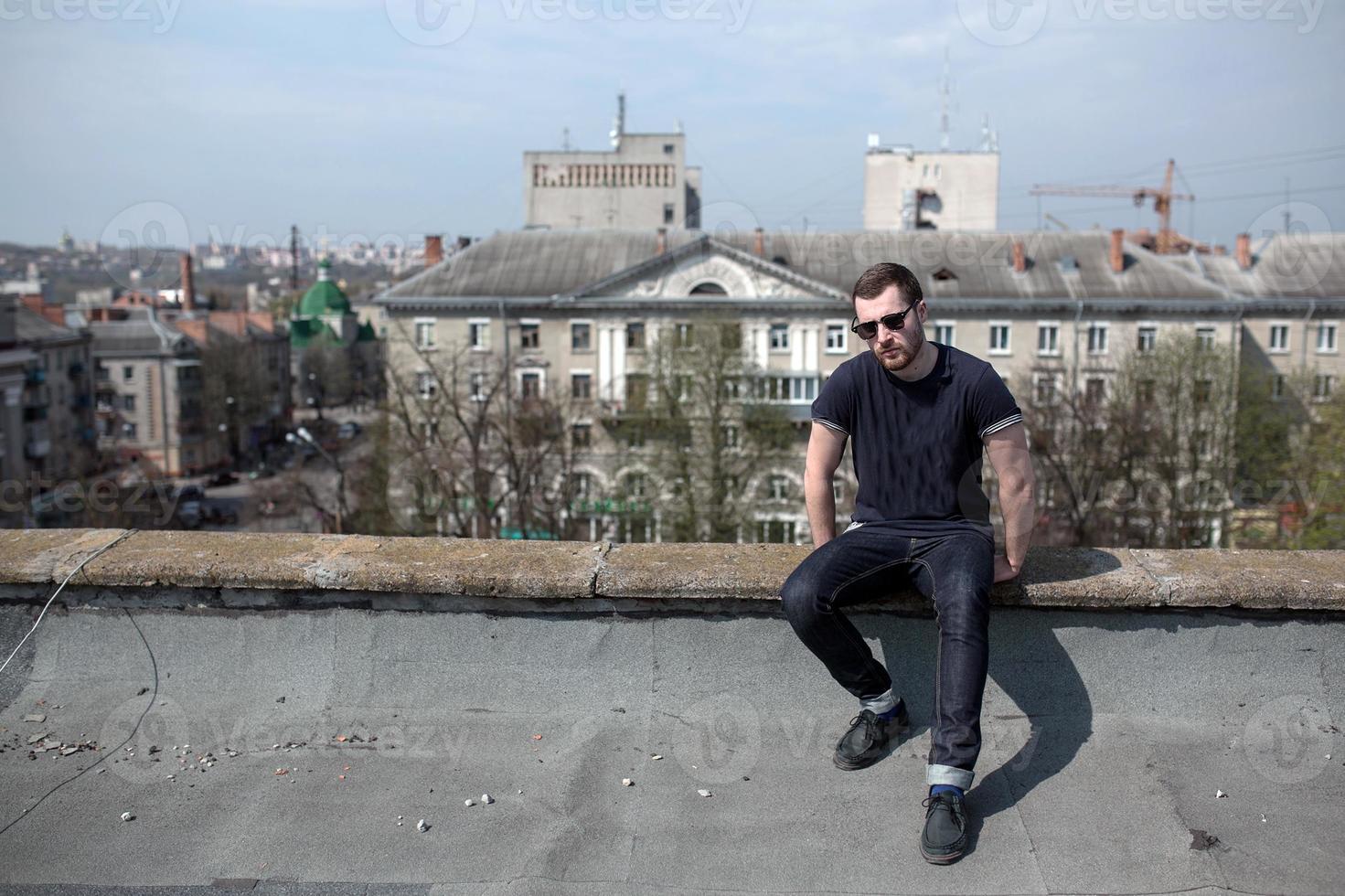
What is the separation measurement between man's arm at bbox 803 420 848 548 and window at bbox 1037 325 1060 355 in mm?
45589

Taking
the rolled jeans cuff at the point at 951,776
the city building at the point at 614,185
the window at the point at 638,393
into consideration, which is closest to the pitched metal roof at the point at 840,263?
the window at the point at 638,393

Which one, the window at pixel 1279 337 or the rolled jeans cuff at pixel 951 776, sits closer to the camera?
the rolled jeans cuff at pixel 951 776

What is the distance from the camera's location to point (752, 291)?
47.8 m

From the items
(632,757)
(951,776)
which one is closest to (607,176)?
(632,757)

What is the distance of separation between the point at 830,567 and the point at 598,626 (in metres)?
0.87

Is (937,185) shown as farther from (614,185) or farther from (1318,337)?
(1318,337)

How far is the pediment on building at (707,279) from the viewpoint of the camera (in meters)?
46.9

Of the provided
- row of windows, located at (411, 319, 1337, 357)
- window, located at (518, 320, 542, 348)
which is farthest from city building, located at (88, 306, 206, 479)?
window, located at (518, 320, 542, 348)

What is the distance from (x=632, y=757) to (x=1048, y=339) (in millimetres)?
46519

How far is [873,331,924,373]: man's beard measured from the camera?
3709 millimetres

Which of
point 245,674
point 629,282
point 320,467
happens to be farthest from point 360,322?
point 245,674

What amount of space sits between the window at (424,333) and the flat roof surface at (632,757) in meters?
45.7

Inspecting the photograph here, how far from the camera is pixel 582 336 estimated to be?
48.6 m

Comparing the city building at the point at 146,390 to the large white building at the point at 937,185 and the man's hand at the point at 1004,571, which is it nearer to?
the large white building at the point at 937,185
